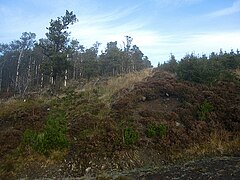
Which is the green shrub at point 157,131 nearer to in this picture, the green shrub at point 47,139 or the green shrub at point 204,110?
the green shrub at point 204,110

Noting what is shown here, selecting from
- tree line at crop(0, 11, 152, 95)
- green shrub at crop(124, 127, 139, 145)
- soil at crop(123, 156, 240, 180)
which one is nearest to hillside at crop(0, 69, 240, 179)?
green shrub at crop(124, 127, 139, 145)

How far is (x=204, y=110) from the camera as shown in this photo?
54.5ft

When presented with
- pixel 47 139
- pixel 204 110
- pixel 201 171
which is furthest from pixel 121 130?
pixel 201 171

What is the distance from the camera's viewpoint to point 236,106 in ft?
54.5

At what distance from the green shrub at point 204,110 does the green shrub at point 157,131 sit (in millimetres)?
2464

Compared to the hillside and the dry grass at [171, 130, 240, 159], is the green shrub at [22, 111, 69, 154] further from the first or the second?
the dry grass at [171, 130, 240, 159]

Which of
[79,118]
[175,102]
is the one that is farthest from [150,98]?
[79,118]

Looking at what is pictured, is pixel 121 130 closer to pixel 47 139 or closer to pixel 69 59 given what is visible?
pixel 47 139

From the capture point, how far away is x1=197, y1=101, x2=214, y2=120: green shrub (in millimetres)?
16250

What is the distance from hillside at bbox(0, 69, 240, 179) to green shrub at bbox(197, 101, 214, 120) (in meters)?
0.02

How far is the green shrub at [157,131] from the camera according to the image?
1483 cm

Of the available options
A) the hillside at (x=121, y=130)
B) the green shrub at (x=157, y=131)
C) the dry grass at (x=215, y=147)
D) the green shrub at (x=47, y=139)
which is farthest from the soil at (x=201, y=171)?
the green shrub at (x=47, y=139)

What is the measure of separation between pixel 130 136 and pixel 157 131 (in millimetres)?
1491

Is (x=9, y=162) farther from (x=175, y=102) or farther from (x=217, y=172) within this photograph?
(x=175, y=102)
